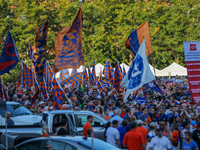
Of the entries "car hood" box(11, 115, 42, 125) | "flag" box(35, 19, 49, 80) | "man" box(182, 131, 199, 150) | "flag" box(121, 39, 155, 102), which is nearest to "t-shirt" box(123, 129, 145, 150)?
"man" box(182, 131, 199, 150)

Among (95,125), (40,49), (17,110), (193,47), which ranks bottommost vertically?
(95,125)

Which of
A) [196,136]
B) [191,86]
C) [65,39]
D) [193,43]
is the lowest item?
[196,136]

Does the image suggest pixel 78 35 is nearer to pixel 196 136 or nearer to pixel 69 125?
pixel 69 125

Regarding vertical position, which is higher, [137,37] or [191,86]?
[137,37]

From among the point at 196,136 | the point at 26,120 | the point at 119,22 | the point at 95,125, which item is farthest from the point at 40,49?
the point at 119,22

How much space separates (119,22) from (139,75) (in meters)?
41.0

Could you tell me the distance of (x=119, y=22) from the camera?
54312mm

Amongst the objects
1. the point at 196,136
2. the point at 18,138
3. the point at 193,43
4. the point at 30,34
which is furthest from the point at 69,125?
the point at 30,34

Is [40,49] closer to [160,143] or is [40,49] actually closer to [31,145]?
A: [160,143]

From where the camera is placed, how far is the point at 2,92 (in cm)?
1870

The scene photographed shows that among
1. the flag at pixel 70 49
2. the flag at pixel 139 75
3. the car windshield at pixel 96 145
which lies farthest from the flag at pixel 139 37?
the car windshield at pixel 96 145

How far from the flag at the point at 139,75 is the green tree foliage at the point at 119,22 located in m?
37.0

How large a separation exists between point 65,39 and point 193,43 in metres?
7.55

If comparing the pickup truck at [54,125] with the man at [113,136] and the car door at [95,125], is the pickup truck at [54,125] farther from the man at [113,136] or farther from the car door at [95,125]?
the man at [113,136]
